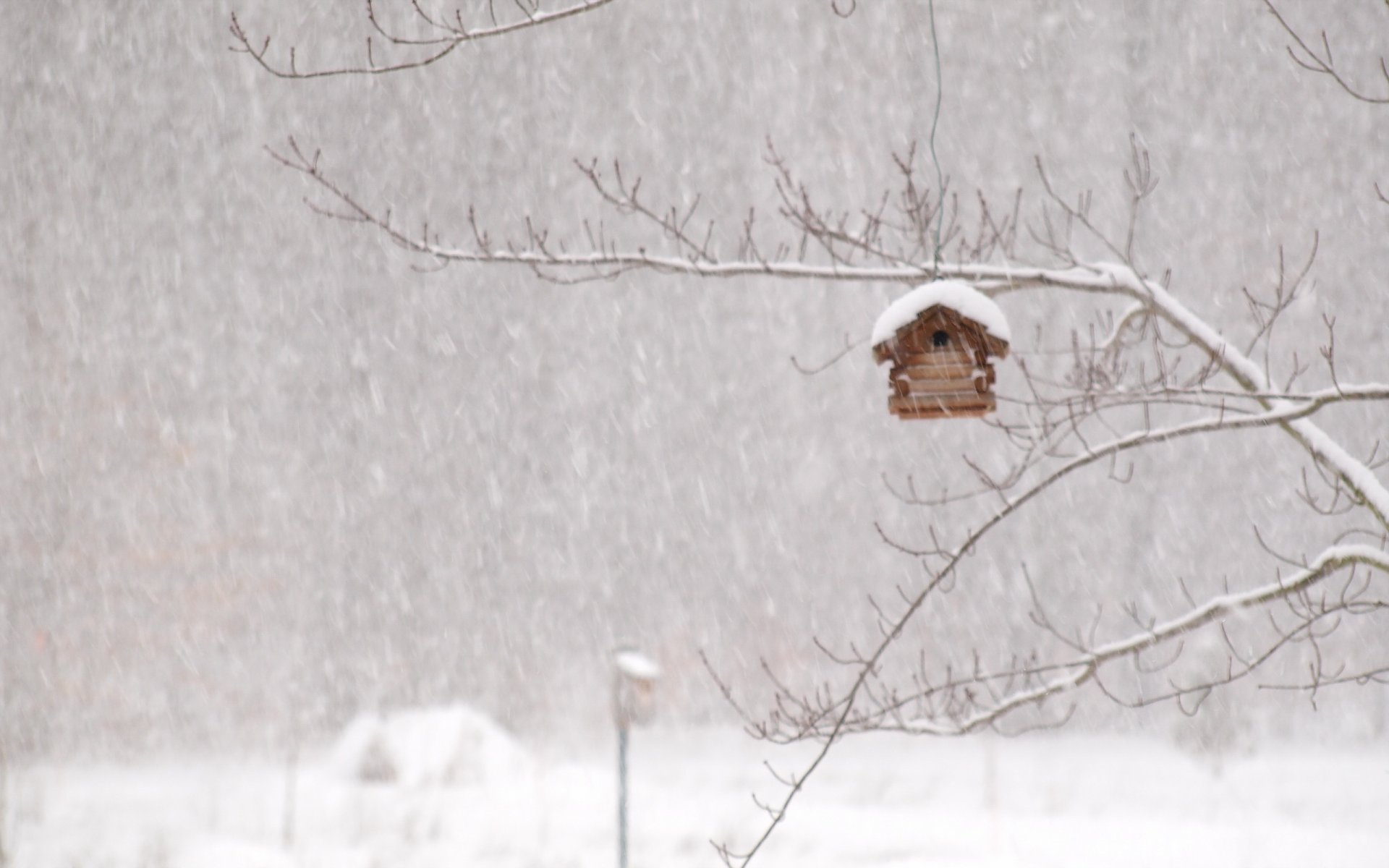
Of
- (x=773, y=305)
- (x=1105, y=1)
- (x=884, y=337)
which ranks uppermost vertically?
(x=1105, y=1)

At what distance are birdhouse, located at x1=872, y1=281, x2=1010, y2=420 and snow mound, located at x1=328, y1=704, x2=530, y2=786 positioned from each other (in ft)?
25.9

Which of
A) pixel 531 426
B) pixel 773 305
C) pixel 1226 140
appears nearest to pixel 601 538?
pixel 531 426

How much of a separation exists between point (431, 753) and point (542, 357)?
162 inches

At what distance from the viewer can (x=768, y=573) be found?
11.4 meters

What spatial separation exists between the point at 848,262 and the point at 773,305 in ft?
29.9

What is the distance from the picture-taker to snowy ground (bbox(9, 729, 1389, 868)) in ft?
25.6

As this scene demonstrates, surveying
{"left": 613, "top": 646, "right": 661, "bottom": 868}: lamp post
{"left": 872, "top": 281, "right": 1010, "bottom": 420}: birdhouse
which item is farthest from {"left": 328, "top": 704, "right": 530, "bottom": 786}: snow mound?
{"left": 872, "top": 281, "right": 1010, "bottom": 420}: birdhouse

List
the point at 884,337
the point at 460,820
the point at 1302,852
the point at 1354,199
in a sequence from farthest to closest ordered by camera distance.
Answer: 1. the point at 1354,199
2. the point at 460,820
3. the point at 1302,852
4. the point at 884,337

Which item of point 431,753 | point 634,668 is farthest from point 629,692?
point 431,753

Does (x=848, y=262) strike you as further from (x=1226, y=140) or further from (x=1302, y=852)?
(x=1226, y=140)

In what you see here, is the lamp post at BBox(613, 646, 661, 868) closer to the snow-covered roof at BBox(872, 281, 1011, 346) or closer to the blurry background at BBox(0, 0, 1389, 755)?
the snow-covered roof at BBox(872, 281, 1011, 346)

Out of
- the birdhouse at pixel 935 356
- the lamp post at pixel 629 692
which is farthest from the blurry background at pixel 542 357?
the birdhouse at pixel 935 356

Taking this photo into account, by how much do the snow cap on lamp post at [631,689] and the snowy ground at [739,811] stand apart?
1874 mm

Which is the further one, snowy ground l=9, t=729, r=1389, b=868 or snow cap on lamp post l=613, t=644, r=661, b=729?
snowy ground l=9, t=729, r=1389, b=868
